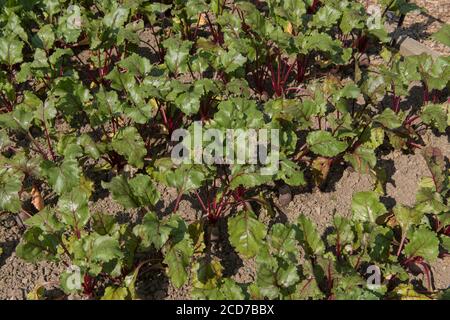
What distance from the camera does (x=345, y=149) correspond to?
438cm

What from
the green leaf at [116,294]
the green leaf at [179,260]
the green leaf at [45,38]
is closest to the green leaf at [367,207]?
the green leaf at [179,260]

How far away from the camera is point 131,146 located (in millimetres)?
4254

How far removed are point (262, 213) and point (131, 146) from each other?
1.23 meters

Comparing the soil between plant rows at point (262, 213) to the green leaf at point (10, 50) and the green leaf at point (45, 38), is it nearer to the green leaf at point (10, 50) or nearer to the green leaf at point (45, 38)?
the green leaf at point (10, 50)

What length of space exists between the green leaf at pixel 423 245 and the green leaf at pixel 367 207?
34 cm

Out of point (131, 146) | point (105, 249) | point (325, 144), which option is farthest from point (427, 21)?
point (105, 249)

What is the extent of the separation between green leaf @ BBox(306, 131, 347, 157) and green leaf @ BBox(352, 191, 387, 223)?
0.39m

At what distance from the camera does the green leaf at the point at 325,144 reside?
415 cm

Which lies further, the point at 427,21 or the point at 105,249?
the point at 427,21

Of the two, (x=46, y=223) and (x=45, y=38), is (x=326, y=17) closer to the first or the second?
(x=45, y=38)

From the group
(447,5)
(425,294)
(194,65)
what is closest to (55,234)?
(194,65)

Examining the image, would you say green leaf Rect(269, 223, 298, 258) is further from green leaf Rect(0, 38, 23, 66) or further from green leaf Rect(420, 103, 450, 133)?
green leaf Rect(0, 38, 23, 66)

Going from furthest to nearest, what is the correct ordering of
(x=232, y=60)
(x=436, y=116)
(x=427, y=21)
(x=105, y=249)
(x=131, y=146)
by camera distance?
(x=427, y=21) → (x=232, y=60) → (x=436, y=116) → (x=131, y=146) → (x=105, y=249)

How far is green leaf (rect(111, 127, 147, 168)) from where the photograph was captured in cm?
421
